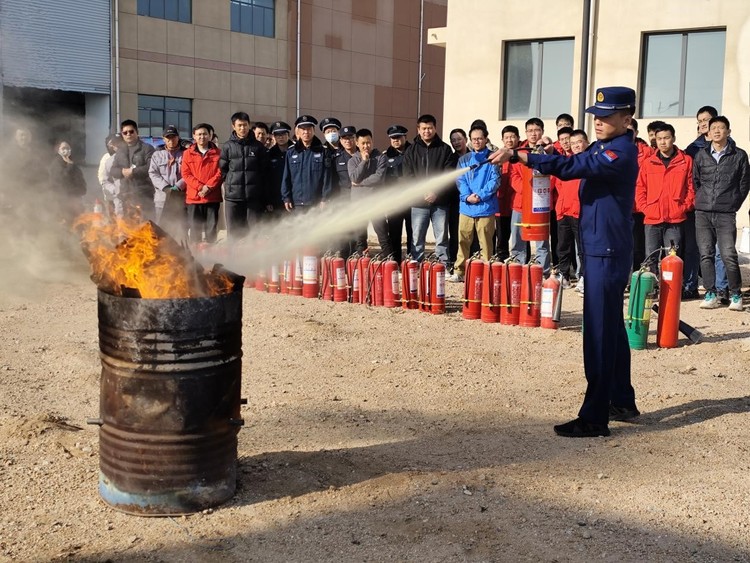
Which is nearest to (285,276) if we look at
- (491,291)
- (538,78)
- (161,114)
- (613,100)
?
(491,291)

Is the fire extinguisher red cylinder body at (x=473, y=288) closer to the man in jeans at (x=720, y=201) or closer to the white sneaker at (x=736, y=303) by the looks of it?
the man in jeans at (x=720, y=201)

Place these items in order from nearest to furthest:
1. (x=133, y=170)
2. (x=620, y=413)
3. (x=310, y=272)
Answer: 1. (x=620, y=413)
2. (x=310, y=272)
3. (x=133, y=170)

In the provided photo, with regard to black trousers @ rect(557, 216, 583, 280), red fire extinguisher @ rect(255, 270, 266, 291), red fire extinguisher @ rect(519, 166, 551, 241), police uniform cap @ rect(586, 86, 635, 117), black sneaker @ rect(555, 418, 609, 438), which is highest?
police uniform cap @ rect(586, 86, 635, 117)

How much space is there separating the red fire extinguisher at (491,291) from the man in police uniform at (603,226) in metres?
3.80

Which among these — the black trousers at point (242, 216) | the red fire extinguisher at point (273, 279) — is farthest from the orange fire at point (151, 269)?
the black trousers at point (242, 216)

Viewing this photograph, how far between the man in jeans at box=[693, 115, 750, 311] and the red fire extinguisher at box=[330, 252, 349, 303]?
186 inches

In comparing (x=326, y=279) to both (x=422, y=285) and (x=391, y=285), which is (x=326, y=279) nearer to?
(x=391, y=285)

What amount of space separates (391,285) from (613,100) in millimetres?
5384

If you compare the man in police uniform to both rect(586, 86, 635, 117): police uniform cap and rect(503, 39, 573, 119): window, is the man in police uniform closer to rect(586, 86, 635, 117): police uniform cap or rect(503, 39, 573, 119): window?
rect(586, 86, 635, 117): police uniform cap

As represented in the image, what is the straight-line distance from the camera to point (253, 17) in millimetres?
32719

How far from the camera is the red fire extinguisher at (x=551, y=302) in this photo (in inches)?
382

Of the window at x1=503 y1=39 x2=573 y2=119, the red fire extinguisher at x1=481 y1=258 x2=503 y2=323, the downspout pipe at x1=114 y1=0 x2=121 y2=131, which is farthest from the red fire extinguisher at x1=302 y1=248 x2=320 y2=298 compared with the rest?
the downspout pipe at x1=114 y1=0 x2=121 y2=131

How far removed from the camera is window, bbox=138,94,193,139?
29406 mm

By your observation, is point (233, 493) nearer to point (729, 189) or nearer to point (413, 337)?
point (413, 337)
